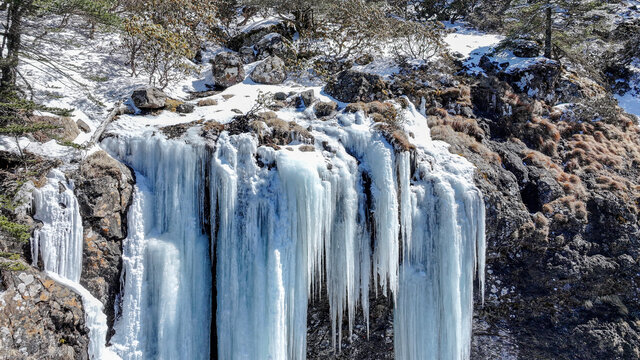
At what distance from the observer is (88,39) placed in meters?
12.2

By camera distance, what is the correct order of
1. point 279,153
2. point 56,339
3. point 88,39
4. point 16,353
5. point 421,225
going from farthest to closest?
point 88,39, point 421,225, point 279,153, point 56,339, point 16,353

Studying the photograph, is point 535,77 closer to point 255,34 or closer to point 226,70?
point 255,34

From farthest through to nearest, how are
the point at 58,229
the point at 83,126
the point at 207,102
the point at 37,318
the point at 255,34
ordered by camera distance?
the point at 255,34, the point at 207,102, the point at 83,126, the point at 58,229, the point at 37,318

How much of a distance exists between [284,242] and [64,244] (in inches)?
154

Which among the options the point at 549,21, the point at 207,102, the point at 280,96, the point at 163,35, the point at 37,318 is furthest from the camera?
the point at 549,21

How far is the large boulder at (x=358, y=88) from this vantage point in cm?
1160

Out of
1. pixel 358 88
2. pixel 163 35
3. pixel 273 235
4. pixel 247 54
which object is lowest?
pixel 273 235

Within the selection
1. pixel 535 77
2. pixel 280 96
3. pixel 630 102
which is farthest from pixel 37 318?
pixel 630 102

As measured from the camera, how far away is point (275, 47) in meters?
14.0

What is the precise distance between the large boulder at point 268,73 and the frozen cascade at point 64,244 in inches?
256

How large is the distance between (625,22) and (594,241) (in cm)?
1532

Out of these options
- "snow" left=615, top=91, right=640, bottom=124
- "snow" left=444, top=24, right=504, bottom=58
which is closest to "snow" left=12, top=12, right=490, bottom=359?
"snow" left=444, top=24, right=504, bottom=58

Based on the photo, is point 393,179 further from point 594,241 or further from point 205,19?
point 205,19

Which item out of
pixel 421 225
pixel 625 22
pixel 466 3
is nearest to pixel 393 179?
pixel 421 225
